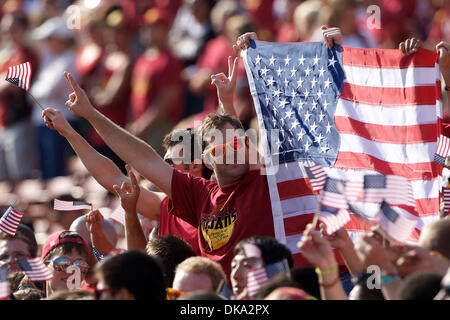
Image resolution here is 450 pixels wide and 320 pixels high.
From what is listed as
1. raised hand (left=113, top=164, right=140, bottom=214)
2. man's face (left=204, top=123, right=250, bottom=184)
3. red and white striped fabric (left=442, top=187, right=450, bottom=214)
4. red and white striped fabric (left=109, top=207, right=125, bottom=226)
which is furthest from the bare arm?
red and white striped fabric (left=442, top=187, right=450, bottom=214)

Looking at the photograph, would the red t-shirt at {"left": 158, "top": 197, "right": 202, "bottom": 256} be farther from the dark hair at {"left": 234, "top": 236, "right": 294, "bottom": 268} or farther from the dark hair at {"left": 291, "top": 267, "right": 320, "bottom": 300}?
the dark hair at {"left": 291, "top": 267, "right": 320, "bottom": 300}

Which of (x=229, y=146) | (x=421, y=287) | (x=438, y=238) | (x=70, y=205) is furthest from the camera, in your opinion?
(x=70, y=205)

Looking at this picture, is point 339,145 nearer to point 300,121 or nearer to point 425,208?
point 300,121

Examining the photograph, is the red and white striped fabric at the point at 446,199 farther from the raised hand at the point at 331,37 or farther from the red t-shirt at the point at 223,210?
the raised hand at the point at 331,37

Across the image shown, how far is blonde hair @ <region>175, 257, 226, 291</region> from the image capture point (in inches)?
201

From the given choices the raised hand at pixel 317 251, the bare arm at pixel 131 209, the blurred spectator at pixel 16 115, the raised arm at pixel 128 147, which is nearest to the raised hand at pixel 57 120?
the raised arm at pixel 128 147

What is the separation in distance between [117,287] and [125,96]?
22.7 ft

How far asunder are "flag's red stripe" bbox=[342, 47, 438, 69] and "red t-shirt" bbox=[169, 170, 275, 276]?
110 cm

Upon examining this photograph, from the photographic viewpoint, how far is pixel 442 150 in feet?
20.0

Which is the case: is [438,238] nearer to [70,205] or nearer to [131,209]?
[131,209]

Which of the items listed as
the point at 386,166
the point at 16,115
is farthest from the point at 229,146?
the point at 16,115

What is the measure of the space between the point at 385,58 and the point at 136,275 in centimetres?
282

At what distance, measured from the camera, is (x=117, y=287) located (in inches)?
178
